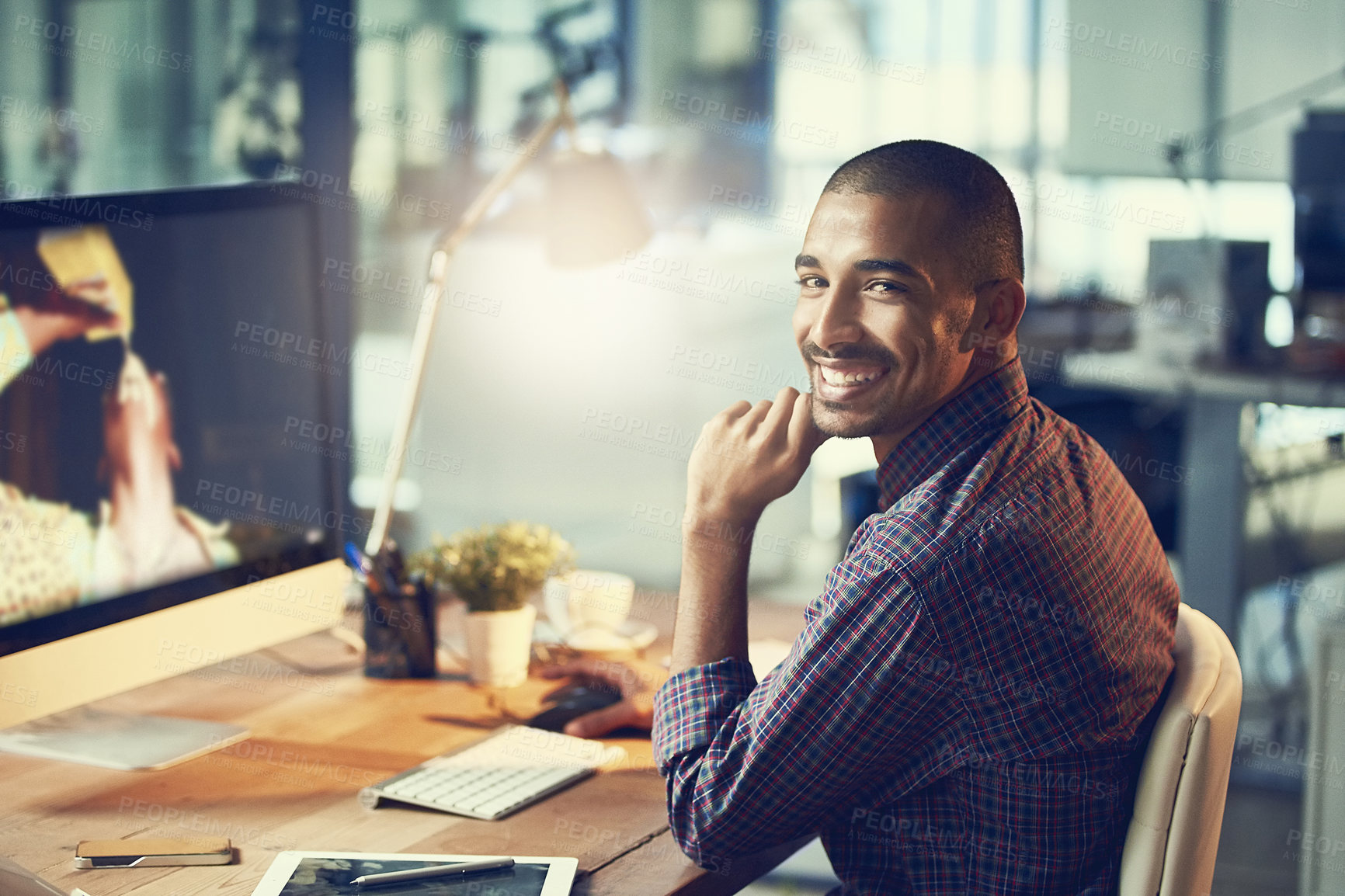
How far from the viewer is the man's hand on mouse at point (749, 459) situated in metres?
1.30

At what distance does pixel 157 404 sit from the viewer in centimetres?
137

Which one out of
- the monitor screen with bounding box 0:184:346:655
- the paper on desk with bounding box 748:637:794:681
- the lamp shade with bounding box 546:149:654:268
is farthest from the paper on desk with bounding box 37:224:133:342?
the paper on desk with bounding box 748:637:794:681

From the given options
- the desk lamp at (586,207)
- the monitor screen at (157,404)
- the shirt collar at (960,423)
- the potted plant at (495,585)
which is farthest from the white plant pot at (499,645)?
the shirt collar at (960,423)

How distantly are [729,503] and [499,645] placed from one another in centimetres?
47

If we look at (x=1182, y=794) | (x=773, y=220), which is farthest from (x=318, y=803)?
(x=773, y=220)

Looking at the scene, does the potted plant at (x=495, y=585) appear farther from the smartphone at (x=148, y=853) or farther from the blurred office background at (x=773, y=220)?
the blurred office background at (x=773, y=220)

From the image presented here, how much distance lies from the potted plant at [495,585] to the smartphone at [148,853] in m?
0.52

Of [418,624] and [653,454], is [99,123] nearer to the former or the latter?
[653,454]

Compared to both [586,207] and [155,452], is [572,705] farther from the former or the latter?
[586,207]

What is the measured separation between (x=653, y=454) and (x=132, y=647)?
115 inches

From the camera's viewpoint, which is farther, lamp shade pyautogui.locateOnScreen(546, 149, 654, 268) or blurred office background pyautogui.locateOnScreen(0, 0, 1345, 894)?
blurred office background pyautogui.locateOnScreen(0, 0, 1345, 894)

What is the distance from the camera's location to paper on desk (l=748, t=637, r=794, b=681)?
1601mm

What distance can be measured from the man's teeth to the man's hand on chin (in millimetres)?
61

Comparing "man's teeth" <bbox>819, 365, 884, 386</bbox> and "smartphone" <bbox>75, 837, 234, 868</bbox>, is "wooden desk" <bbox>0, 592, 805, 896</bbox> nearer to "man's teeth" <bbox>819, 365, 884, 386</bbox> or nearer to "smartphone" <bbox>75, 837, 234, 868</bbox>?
"smartphone" <bbox>75, 837, 234, 868</bbox>
